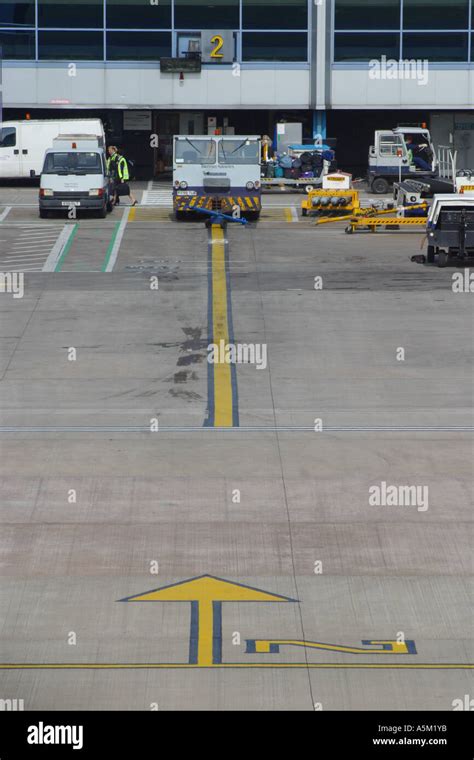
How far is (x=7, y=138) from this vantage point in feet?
155

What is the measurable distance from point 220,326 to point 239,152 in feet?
43.4

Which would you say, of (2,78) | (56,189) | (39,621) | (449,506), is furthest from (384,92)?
(39,621)

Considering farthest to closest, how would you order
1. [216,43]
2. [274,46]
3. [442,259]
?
[274,46] < [216,43] < [442,259]

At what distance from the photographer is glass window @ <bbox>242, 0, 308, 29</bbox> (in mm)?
50094

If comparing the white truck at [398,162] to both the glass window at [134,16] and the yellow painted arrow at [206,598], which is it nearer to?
the glass window at [134,16]

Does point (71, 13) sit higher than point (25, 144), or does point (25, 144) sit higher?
point (71, 13)

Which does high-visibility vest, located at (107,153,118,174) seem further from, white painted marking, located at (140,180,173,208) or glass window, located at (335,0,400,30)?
glass window, located at (335,0,400,30)

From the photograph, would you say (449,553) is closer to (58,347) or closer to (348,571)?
(348,571)

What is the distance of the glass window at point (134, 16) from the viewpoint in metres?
50.0

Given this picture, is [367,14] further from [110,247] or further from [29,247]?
[29,247]

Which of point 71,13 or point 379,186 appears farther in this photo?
point 71,13

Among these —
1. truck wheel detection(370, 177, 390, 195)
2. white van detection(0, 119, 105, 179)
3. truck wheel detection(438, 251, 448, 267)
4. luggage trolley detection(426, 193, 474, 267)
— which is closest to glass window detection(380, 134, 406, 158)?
truck wheel detection(370, 177, 390, 195)

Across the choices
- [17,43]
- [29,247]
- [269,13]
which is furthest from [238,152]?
[17,43]
